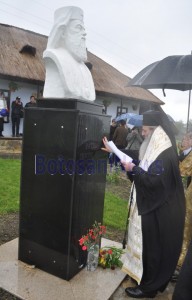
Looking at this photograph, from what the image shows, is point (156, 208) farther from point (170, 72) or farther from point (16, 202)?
point (16, 202)

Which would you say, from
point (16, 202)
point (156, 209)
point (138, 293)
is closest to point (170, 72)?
point (156, 209)

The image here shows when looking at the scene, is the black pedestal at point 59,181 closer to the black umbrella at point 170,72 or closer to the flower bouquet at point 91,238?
the flower bouquet at point 91,238

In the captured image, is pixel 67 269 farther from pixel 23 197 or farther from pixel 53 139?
pixel 53 139

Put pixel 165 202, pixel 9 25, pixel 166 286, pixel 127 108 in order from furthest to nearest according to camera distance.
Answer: pixel 127 108 < pixel 9 25 < pixel 166 286 < pixel 165 202

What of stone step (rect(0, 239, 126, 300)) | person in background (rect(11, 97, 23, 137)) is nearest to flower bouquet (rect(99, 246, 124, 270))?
stone step (rect(0, 239, 126, 300))

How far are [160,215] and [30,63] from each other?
42.2ft

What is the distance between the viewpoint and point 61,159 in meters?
3.02

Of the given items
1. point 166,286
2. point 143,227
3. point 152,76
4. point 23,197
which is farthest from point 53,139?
point 152,76

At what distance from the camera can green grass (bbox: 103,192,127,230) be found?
17.2ft

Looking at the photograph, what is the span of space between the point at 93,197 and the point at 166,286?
48.3 inches

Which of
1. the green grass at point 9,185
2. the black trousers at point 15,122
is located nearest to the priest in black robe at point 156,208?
the green grass at point 9,185

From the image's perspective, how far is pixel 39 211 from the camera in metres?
3.25

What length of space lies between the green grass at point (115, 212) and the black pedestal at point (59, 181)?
1.83 metres

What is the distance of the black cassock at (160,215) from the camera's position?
114 inches
